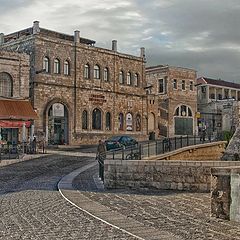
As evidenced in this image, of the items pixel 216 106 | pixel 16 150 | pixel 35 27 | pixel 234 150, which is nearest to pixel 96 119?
pixel 35 27

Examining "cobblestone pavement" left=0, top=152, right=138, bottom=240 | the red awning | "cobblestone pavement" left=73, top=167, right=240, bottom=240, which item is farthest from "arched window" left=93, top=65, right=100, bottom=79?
"cobblestone pavement" left=73, top=167, right=240, bottom=240

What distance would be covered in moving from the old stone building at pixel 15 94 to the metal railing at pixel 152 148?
1202 centimetres

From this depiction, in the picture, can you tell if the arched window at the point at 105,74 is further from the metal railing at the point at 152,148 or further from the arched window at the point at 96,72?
the metal railing at the point at 152,148

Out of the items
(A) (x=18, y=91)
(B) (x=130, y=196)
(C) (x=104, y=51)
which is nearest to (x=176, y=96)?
(C) (x=104, y=51)

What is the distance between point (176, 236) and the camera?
9547mm

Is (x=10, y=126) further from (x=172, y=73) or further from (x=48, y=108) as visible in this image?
(x=172, y=73)

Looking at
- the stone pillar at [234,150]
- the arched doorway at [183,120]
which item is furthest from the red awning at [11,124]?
the arched doorway at [183,120]

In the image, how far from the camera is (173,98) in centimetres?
5881

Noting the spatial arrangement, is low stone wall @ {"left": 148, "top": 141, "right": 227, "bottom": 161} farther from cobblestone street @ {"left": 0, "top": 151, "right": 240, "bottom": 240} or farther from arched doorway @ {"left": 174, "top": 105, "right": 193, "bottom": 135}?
arched doorway @ {"left": 174, "top": 105, "right": 193, "bottom": 135}

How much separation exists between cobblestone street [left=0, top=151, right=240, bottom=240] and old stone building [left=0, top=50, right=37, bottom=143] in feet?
55.7

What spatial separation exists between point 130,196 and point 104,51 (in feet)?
109

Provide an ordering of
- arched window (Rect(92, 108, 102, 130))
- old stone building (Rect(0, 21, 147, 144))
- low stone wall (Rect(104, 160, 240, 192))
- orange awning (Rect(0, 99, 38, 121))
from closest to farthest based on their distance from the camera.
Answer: low stone wall (Rect(104, 160, 240, 192)), orange awning (Rect(0, 99, 38, 121)), old stone building (Rect(0, 21, 147, 144)), arched window (Rect(92, 108, 102, 130))

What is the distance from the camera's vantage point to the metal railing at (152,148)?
65.6 feet

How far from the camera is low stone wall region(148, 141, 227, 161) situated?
98.3 ft
